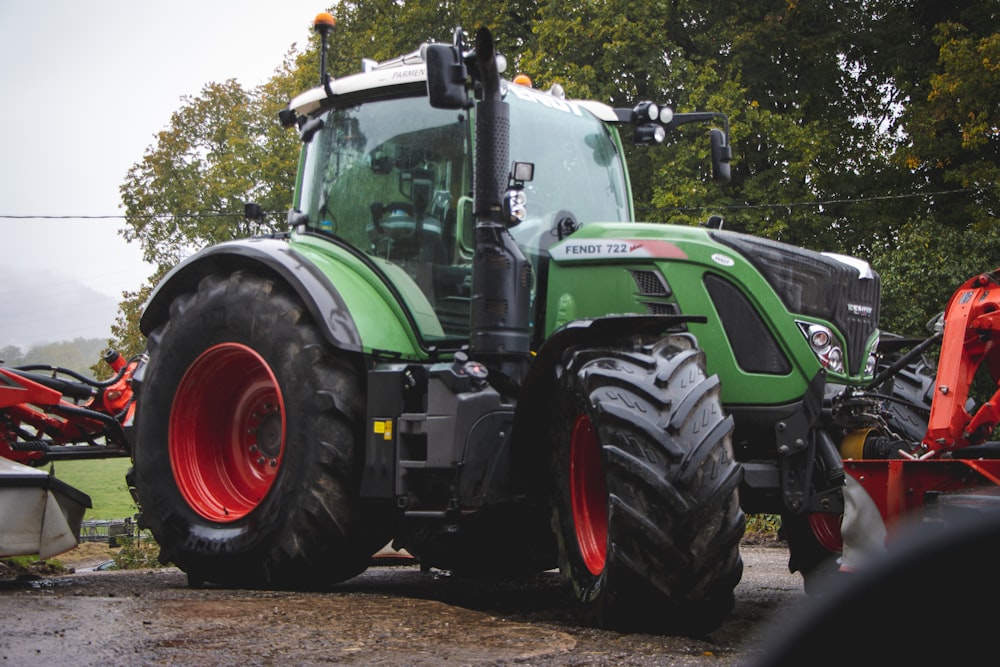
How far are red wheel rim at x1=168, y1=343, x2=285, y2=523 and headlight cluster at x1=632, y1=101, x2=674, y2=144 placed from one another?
2.71m

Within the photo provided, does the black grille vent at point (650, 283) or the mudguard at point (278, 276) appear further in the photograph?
the mudguard at point (278, 276)

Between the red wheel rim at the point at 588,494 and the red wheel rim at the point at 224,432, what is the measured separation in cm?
225

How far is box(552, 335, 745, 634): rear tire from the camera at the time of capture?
4641mm

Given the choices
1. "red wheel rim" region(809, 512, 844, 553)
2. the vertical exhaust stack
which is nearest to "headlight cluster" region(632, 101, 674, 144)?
the vertical exhaust stack

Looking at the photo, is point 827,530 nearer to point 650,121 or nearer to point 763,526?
point 650,121

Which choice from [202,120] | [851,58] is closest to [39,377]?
[851,58]

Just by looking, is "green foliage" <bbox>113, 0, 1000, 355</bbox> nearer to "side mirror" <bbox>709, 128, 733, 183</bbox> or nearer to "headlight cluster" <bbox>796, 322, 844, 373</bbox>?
"side mirror" <bbox>709, 128, 733, 183</bbox>

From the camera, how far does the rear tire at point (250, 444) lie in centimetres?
639

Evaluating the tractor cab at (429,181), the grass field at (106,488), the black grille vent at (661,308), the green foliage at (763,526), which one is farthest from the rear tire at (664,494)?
the grass field at (106,488)

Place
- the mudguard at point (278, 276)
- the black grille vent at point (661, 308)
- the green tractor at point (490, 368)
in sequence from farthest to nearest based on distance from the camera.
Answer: the mudguard at point (278, 276) < the black grille vent at point (661, 308) < the green tractor at point (490, 368)

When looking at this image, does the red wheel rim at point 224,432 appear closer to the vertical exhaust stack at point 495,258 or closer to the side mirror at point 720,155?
the vertical exhaust stack at point 495,258

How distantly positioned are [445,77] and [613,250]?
1198mm

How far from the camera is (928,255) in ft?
59.7

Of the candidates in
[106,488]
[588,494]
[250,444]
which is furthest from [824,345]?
[106,488]
